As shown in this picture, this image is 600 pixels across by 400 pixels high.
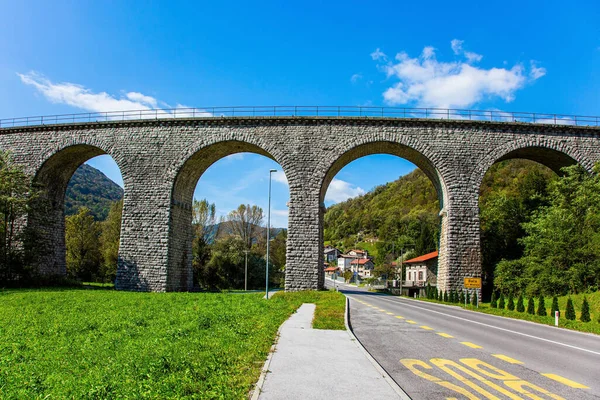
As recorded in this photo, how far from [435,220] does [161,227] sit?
202ft

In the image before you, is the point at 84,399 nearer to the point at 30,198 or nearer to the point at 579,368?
the point at 579,368

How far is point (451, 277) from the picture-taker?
23.2 metres

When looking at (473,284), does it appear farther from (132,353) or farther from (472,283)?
(132,353)

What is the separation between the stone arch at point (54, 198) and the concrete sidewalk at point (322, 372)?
21942mm

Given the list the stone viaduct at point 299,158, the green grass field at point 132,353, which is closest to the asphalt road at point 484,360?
the green grass field at point 132,353

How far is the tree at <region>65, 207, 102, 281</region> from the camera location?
141 ft

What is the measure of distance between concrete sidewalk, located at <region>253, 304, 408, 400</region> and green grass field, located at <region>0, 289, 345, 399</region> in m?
0.29

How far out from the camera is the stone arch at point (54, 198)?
27156 mm

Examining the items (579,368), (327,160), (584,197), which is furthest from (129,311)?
(584,197)

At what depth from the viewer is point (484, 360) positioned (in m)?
7.45

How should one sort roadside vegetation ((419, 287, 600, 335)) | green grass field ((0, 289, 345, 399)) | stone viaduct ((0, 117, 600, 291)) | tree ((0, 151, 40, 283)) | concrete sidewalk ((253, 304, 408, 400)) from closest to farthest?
green grass field ((0, 289, 345, 399))
concrete sidewalk ((253, 304, 408, 400))
roadside vegetation ((419, 287, 600, 335))
stone viaduct ((0, 117, 600, 291))
tree ((0, 151, 40, 283))

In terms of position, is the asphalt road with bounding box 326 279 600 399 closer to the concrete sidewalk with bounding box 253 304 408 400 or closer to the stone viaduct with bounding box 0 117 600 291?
the concrete sidewalk with bounding box 253 304 408 400

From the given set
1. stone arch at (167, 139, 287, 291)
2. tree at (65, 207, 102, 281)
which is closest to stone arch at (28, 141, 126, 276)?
stone arch at (167, 139, 287, 291)

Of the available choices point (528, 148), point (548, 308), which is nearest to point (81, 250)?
point (528, 148)
